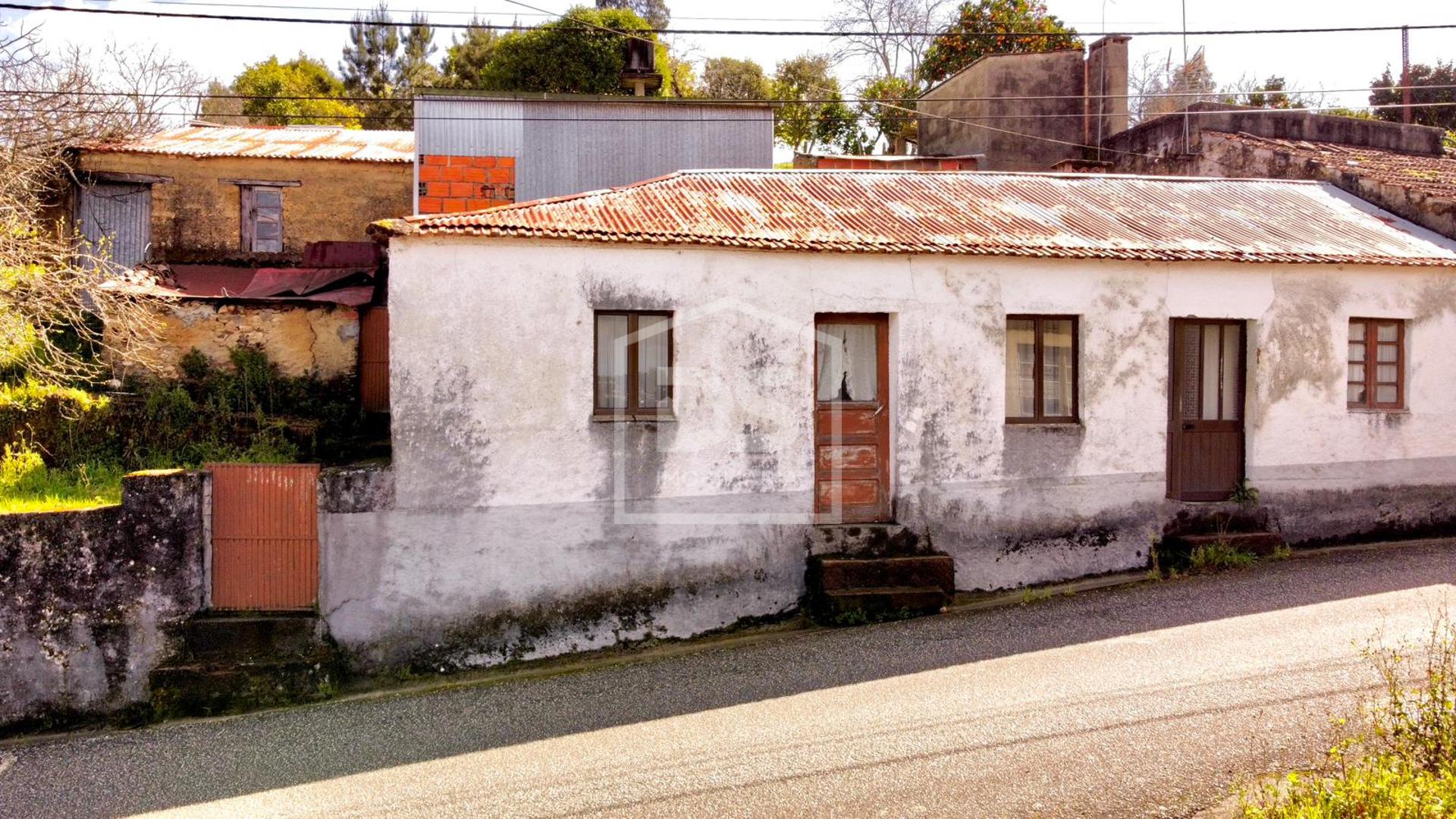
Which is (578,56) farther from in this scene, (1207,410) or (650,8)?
(1207,410)

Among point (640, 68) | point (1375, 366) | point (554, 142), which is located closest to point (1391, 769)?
point (1375, 366)

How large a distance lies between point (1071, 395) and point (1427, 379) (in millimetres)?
4708

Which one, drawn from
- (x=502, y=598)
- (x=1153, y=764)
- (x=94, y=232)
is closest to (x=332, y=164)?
(x=94, y=232)

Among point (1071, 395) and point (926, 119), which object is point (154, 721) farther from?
point (926, 119)

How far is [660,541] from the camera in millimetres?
10273

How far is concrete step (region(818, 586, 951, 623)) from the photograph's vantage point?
1025 centimetres

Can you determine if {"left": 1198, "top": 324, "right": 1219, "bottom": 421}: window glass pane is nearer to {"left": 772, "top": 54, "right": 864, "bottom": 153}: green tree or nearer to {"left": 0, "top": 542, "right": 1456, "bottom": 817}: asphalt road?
{"left": 0, "top": 542, "right": 1456, "bottom": 817}: asphalt road

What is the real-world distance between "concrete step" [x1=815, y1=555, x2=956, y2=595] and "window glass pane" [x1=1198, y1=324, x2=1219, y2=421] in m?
3.95

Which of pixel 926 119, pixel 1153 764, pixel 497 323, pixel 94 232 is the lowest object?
pixel 1153 764

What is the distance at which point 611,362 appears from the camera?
10359 millimetres

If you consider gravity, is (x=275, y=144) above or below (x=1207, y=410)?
above

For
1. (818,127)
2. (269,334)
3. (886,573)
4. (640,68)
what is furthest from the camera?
(818,127)

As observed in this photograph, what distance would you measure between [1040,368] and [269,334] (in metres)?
10.0

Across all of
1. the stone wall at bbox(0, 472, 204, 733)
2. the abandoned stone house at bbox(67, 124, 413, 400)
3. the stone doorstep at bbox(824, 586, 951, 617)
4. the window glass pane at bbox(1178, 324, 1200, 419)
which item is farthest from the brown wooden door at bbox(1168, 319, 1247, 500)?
the abandoned stone house at bbox(67, 124, 413, 400)
